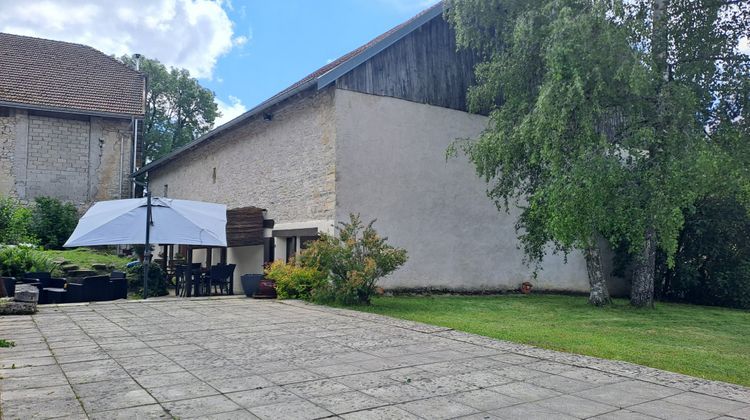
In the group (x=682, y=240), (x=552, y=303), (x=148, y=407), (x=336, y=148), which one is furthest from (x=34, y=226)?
(x=682, y=240)

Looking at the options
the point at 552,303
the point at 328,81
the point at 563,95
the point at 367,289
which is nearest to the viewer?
the point at 563,95

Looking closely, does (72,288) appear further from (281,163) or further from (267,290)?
(281,163)

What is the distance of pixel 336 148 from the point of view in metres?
12.4

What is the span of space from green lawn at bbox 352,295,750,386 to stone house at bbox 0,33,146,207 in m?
15.3

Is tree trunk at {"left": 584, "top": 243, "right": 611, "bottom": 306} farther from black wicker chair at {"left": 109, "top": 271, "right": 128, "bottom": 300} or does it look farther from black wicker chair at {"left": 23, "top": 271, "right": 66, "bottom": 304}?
black wicker chair at {"left": 23, "top": 271, "right": 66, "bottom": 304}

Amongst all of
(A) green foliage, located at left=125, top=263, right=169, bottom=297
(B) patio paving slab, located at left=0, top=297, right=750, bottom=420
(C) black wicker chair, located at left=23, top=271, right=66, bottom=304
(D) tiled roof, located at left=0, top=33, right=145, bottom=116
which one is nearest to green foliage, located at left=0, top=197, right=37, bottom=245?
(A) green foliage, located at left=125, top=263, right=169, bottom=297

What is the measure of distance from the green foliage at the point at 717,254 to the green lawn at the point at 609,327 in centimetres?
235

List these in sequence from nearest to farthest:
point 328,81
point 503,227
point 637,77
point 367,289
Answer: point 637,77 < point 367,289 < point 328,81 < point 503,227

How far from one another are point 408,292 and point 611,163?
5569 mm

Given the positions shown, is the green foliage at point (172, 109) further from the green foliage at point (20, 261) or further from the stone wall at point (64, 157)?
the green foliage at point (20, 261)

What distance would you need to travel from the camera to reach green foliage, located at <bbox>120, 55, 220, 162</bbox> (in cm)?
3625

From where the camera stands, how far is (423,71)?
13.7 meters

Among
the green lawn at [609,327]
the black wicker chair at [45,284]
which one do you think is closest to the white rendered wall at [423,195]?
the green lawn at [609,327]

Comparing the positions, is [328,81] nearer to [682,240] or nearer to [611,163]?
[611,163]
